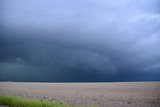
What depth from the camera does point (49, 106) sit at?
81.3 ft

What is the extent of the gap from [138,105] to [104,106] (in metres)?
3.97

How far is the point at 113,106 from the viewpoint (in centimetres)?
2877

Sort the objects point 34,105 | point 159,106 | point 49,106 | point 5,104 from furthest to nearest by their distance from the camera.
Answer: point 5,104 < point 159,106 < point 34,105 < point 49,106

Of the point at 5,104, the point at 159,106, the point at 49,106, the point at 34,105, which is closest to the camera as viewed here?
the point at 49,106

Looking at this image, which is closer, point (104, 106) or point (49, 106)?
point (49, 106)

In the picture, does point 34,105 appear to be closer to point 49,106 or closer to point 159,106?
point 49,106

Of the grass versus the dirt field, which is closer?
the grass

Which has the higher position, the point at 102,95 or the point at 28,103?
the point at 102,95

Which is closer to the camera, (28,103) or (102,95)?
(28,103)

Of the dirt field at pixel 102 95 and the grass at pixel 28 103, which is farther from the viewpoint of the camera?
the dirt field at pixel 102 95

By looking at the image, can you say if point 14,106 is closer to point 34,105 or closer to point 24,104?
point 24,104

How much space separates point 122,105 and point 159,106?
392cm

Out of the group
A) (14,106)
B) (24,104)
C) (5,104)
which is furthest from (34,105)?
(5,104)

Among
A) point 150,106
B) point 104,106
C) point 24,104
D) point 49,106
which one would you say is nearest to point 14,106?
point 24,104
